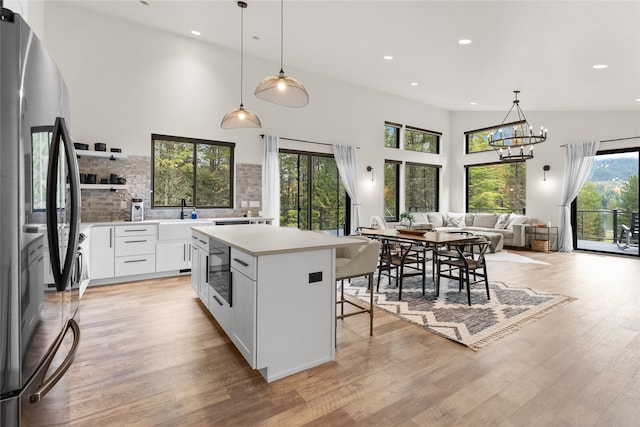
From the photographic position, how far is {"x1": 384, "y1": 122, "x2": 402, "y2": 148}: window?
28.1 feet

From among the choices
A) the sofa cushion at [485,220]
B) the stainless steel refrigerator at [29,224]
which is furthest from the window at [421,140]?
the stainless steel refrigerator at [29,224]

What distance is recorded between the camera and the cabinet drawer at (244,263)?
2080 millimetres

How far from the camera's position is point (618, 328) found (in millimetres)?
3051

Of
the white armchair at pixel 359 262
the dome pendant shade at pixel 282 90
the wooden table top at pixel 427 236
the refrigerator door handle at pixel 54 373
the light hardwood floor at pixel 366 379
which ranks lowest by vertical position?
the light hardwood floor at pixel 366 379

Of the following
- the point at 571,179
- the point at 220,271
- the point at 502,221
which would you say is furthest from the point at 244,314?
the point at 571,179

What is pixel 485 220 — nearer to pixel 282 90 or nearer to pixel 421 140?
pixel 421 140

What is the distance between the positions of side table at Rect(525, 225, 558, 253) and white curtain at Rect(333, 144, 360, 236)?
14.0 feet

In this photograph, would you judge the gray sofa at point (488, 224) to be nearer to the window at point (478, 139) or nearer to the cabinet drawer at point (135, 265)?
the window at point (478, 139)

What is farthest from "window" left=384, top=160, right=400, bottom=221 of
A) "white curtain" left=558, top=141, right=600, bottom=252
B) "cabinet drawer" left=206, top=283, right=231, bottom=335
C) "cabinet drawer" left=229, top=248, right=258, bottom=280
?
"cabinet drawer" left=229, top=248, right=258, bottom=280

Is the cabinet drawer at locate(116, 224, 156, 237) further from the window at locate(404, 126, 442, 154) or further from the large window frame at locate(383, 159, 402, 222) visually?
the window at locate(404, 126, 442, 154)

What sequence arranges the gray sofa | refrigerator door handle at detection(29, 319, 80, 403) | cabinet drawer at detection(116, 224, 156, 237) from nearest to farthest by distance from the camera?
refrigerator door handle at detection(29, 319, 80, 403) → cabinet drawer at detection(116, 224, 156, 237) → the gray sofa

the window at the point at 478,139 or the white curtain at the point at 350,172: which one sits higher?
the window at the point at 478,139

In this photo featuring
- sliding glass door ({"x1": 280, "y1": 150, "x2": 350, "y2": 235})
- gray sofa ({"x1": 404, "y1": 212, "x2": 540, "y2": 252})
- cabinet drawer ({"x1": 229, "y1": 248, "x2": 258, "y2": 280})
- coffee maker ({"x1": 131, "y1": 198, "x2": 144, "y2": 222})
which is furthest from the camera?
gray sofa ({"x1": 404, "y1": 212, "x2": 540, "y2": 252})

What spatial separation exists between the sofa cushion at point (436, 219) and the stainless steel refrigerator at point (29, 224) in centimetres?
875
